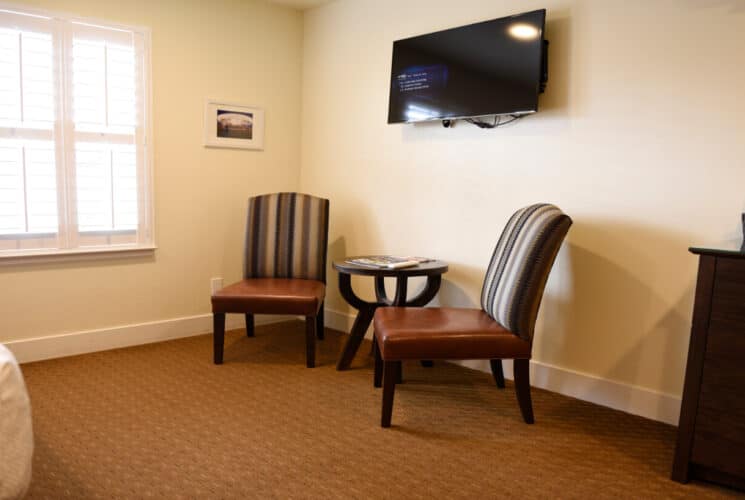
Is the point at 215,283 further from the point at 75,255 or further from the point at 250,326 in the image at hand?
the point at 75,255

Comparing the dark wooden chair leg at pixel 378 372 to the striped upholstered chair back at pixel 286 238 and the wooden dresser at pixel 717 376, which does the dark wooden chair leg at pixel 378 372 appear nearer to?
the striped upholstered chair back at pixel 286 238

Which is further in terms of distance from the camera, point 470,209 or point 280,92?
point 280,92

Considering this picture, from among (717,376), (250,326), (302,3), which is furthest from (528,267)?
(302,3)

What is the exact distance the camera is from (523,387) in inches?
94.3

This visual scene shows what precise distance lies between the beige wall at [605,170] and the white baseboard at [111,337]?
4.74 ft

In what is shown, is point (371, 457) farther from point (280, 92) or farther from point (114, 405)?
point (280, 92)

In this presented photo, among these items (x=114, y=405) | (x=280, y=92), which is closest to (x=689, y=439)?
(x=114, y=405)

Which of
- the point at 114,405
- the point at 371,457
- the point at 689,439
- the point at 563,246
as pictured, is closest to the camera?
the point at 689,439

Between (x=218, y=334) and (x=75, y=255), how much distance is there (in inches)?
37.6

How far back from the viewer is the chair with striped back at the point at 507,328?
2291mm

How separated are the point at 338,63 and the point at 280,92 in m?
0.49

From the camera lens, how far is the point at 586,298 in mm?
2652

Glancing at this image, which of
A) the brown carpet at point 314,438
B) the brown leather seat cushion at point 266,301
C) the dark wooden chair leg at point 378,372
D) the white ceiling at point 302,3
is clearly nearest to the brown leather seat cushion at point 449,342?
the brown carpet at point 314,438

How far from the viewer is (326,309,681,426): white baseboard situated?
2.43 m
